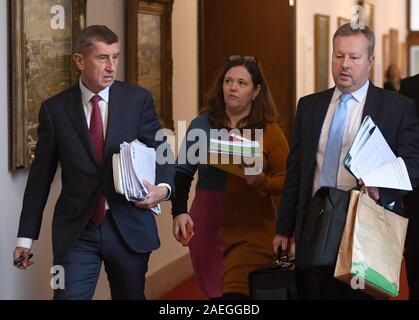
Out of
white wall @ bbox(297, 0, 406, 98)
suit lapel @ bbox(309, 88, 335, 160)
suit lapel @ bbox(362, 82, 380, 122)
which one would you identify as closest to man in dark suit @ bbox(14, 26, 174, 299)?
suit lapel @ bbox(309, 88, 335, 160)

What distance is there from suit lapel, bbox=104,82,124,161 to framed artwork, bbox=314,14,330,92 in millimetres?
6980

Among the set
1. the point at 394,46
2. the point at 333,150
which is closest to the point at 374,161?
the point at 333,150

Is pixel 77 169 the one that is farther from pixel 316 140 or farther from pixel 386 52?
pixel 386 52

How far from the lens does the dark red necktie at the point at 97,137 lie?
12.0 feet

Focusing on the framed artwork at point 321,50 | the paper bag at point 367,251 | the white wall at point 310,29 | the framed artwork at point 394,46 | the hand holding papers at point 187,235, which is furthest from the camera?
the framed artwork at point 394,46

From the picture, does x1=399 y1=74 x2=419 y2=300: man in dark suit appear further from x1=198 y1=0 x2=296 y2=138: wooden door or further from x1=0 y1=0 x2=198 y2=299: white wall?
x1=198 y1=0 x2=296 y2=138: wooden door

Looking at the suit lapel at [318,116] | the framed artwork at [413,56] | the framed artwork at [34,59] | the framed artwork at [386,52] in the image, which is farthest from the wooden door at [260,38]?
the framed artwork at [413,56]

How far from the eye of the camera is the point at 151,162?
3.72 meters

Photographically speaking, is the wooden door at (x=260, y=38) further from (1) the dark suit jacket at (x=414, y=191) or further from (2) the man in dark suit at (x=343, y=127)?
(2) the man in dark suit at (x=343, y=127)

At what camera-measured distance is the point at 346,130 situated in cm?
364

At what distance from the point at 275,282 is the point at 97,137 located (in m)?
1.05

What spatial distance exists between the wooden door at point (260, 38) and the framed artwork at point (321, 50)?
7.06 ft

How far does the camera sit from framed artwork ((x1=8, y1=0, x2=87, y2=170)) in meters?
4.44

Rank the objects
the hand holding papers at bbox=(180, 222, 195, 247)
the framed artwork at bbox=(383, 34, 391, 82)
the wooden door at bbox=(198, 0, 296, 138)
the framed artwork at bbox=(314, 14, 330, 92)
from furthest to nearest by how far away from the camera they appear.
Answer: the framed artwork at bbox=(383, 34, 391, 82) < the framed artwork at bbox=(314, 14, 330, 92) < the wooden door at bbox=(198, 0, 296, 138) < the hand holding papers at bbox=(180, 222, 195, 247)
